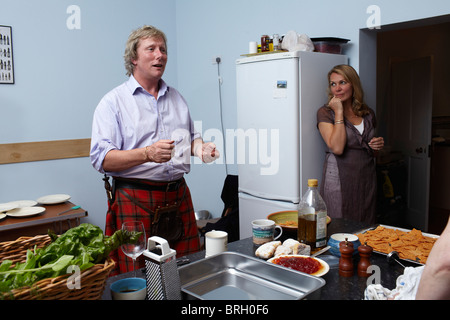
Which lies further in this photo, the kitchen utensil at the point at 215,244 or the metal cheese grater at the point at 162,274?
the kitchen utensil at the point at 215,244

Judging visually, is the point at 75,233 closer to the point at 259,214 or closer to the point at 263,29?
the point at 259,214

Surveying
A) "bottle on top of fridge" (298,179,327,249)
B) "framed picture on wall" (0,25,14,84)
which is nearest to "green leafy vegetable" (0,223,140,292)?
"bottle on top of fridge" (298,179,327,249)

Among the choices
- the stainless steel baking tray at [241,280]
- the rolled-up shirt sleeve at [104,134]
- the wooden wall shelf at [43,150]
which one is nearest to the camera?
the stainless steel baking tray at [241,280]

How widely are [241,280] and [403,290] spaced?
0.50 metres

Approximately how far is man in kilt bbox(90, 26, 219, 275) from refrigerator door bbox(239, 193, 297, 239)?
0.87 m

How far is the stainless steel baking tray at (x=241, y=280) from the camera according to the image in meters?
1.18

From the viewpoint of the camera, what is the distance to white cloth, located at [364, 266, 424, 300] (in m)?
0.98

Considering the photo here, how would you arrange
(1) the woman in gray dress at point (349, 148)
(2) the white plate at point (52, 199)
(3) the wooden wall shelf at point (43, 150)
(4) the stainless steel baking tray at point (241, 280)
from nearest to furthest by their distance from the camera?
(4) the stainless steel baking tray at point (241, 280) → (1) the woman in gray dress at point (349, 148) → (2) the white plate at point (52, 199) → (3) the wooden wall shelf at point (43, 150)

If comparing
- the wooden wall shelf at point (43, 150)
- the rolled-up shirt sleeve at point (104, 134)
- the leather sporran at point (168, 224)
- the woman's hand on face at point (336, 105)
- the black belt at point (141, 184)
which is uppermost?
the woman's hand on face at point (336, 105)

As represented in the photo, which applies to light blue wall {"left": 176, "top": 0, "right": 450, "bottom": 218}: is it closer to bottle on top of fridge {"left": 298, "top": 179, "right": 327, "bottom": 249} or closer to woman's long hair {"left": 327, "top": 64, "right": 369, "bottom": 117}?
woman's long hair {"left": 327, "top": 64, "right": 369, "bottom": 117}

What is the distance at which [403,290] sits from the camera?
3.24ft

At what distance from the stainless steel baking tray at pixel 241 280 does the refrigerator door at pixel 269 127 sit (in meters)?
1.52

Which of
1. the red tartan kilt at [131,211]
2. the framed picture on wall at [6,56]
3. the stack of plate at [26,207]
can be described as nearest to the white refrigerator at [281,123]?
the red tartan kilt at [131,211]

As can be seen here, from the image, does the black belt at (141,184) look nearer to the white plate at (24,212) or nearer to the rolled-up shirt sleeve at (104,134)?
the rolled-up shirt sleeve at (104,134)
